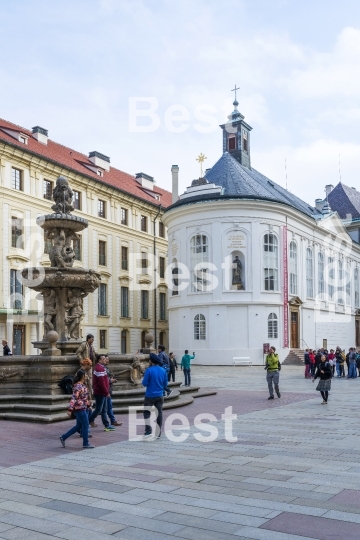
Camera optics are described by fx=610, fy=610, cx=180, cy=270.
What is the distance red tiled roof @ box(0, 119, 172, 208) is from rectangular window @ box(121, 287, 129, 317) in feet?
25.6

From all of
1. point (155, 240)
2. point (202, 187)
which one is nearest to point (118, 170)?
point (155, 240)

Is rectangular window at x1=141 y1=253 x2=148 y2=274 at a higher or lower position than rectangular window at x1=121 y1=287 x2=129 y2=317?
higher

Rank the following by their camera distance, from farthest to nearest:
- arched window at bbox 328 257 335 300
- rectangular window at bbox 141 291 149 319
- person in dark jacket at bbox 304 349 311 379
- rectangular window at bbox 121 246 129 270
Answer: arched window at bbox 328 257 335 300
rectangular window at bbox 141 291 149 319
rectangular window at bbox 121 246 129 270
person in dark jacket at bbox 304 349 311 379

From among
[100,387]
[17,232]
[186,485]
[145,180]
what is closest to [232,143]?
[145,180]

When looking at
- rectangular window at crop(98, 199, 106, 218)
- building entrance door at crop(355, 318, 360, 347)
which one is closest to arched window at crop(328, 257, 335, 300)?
building entrance door at crop(355, 318, 360, 347)

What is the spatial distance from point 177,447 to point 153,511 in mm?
3818

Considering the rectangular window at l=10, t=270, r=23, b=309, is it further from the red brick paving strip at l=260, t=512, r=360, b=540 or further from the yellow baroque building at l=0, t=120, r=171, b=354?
the red brick paving strip at l=260, t=512, r=360, b=540

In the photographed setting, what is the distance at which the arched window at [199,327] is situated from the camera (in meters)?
42.8

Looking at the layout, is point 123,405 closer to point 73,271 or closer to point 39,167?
point 73,271

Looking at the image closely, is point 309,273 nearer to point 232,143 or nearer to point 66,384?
point 232,143

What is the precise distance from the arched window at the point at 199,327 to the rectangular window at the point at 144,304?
879cm

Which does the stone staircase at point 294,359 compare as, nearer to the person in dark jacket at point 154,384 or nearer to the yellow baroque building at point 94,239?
the yellow baroque building at point 94,239

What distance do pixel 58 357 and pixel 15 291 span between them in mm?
23805

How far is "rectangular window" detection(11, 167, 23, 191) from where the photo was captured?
38.1m
